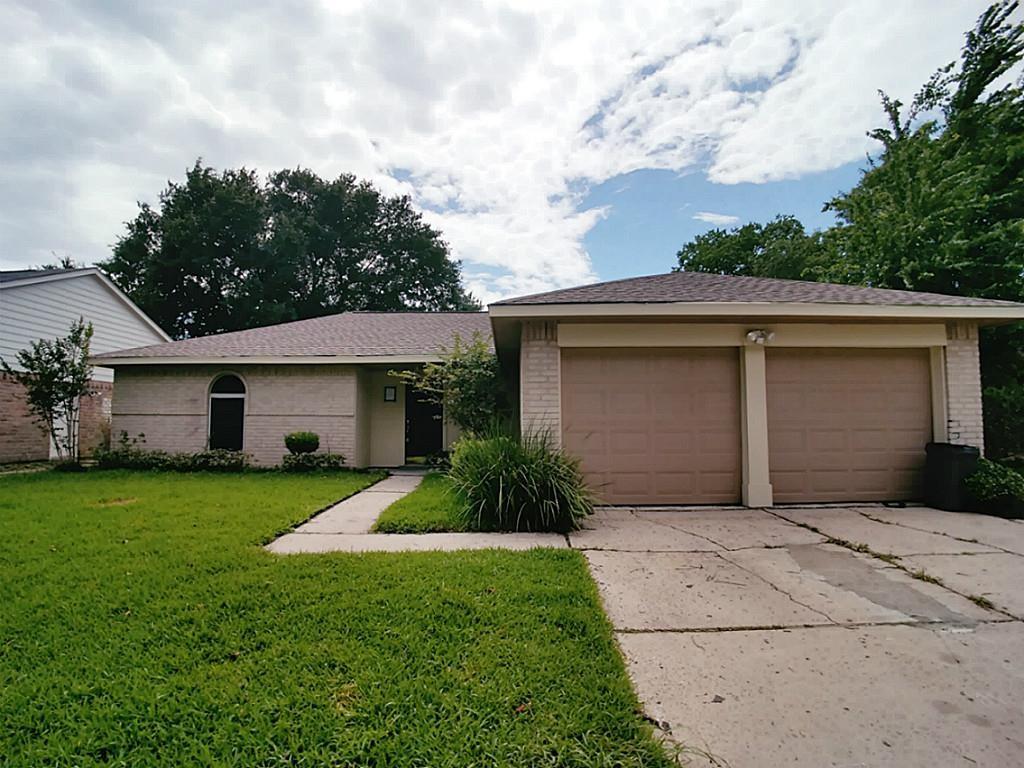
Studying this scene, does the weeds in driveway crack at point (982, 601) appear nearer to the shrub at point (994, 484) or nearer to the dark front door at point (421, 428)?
the shrub at point (994, 484)

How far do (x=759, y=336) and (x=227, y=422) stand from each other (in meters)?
11.2

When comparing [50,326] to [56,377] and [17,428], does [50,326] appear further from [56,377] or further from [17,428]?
[56,377]

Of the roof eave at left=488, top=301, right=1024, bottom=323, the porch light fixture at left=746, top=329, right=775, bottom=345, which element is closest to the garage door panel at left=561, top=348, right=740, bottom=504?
the porch light fixture at left=746, top=329, right=775, bottom=345

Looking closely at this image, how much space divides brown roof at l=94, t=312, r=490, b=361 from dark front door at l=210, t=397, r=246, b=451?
1144 mm

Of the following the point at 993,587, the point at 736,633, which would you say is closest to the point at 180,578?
the point at 736,633

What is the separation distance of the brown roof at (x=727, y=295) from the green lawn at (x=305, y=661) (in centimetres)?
355

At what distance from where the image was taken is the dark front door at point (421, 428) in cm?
1224

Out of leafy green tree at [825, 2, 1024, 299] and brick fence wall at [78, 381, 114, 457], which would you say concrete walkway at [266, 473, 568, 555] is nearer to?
leafy green tree at [825, 2, 1024, 299]

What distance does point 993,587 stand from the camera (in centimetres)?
354

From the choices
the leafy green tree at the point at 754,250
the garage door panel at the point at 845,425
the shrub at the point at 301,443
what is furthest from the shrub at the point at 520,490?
the leafy green tree at the point at 754,250

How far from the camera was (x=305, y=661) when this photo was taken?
245 cm

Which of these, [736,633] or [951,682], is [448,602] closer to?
[736,633]

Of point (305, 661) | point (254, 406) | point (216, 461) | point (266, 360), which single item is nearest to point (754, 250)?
point (266, 360)

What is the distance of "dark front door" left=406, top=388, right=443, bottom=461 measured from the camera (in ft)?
40.2
